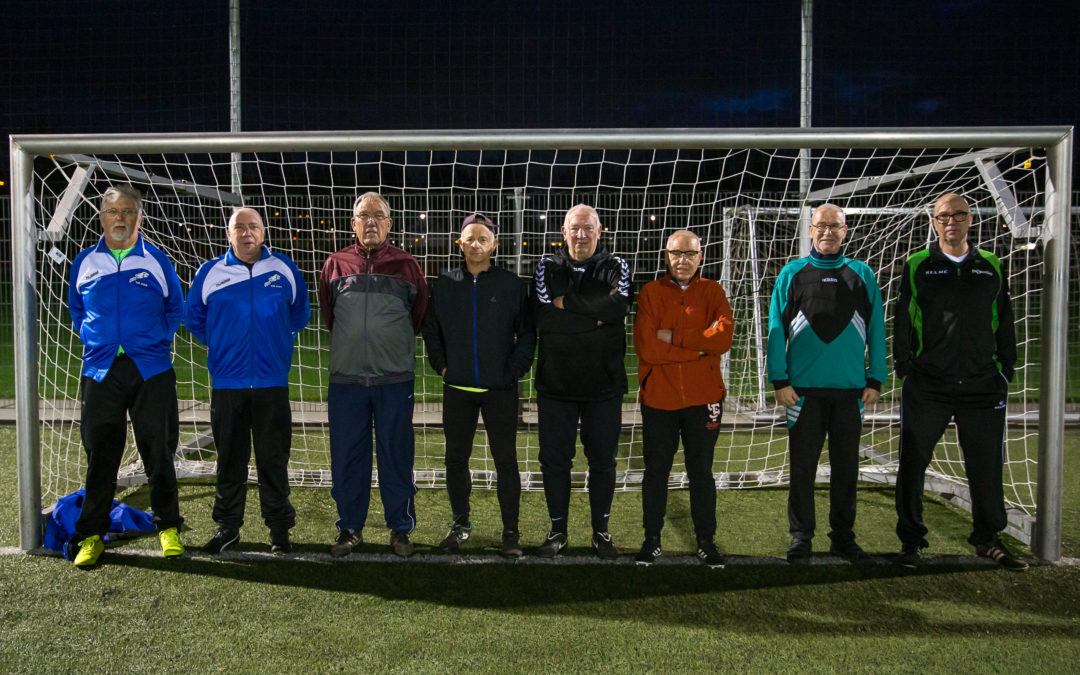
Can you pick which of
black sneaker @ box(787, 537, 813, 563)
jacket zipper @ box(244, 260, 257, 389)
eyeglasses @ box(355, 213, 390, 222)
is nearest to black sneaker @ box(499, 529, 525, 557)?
black sneaker @ box(787, 537, 813, 563)

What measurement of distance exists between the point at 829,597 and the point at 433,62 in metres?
8.47

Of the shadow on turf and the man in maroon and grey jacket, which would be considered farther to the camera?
the man in maroon and grey jacket

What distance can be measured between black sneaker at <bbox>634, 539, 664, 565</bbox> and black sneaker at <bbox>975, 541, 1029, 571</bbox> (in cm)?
168

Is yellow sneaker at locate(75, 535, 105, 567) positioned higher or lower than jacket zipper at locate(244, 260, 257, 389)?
lower

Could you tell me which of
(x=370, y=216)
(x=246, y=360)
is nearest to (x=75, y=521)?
(x=246, y=360)

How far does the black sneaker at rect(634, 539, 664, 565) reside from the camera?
11.4 ft

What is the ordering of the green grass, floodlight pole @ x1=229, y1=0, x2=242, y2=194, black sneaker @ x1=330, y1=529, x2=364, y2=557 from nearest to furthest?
the green grass → black sneaker @ x1=330, y1=529, x2=364, y2=557 → floodlight pole @ x1=229, y1=0, x2=242, y2=194

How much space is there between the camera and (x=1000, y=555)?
3441 mm

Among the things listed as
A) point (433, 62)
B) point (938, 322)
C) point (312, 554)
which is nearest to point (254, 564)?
point (312, 554)

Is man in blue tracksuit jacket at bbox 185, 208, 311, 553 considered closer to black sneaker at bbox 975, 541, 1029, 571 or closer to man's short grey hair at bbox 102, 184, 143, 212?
man's short grey hair at bbox 102, 184, 143, 212

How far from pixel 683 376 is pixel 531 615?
4.30 feet

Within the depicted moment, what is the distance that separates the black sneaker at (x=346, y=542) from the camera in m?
3.54

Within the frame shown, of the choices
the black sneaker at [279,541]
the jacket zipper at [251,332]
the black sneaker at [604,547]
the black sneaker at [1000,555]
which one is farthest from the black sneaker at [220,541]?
the black sneaker at [1000,555]

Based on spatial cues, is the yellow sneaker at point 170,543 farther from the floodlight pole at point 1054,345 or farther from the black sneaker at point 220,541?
the floodlight pole at point 1054,345
